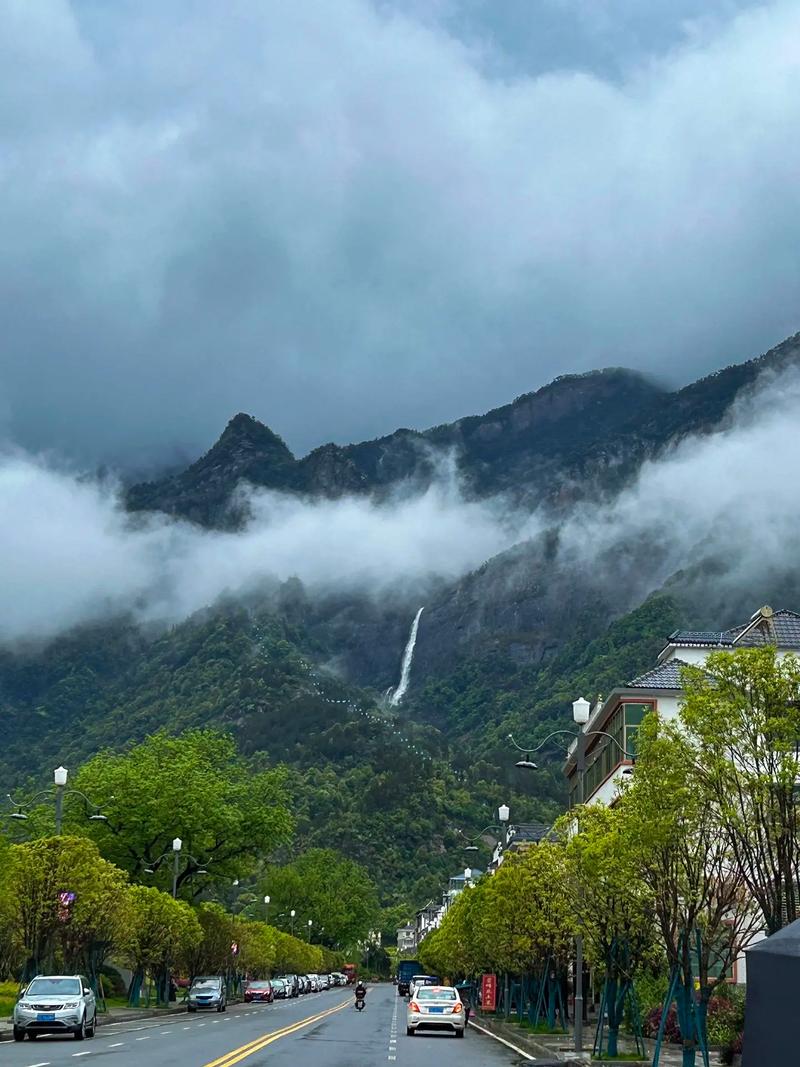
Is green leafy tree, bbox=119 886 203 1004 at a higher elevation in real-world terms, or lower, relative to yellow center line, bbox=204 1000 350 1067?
higher

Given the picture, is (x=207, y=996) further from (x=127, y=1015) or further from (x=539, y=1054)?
(x=539, y=1054)

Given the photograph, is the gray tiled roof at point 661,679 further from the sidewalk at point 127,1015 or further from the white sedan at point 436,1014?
the sidewalk at point 127,1015

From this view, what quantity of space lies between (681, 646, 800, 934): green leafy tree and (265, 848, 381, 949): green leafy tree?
502 ft

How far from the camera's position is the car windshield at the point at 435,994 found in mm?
46656

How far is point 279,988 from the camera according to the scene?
305 feet

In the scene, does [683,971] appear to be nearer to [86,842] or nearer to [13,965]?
[86,842]

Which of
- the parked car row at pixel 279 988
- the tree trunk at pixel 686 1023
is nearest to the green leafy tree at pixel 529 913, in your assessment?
the tree trunk at pixel 686 1023

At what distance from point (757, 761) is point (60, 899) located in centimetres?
3168

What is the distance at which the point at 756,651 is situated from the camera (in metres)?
21.4

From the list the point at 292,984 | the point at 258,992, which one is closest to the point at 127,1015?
the point at 258,992

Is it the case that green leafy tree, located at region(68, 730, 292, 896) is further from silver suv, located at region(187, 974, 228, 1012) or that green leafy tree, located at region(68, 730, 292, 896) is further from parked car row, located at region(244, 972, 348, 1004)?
parked car row, located at region(244, 972, 348, 1004)

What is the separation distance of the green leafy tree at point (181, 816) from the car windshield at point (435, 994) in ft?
83.8

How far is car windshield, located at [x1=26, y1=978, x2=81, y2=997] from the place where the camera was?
3709cm

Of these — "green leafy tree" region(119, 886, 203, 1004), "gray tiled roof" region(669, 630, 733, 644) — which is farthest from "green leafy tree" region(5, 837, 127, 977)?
"gray tiled roof" region(669, 630, 733, 644)
